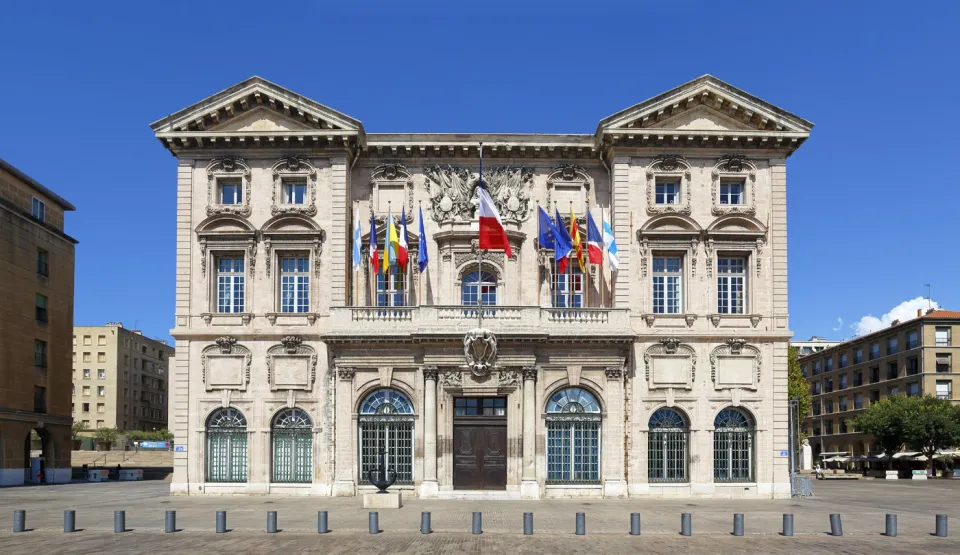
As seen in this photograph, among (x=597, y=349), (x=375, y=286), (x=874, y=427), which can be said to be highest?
(x=375, y=286)

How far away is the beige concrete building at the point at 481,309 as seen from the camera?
118 ft

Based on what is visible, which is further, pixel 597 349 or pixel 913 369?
pixel 913 369

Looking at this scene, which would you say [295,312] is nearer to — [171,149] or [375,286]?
[375,286]

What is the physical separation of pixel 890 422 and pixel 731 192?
43.7 meters

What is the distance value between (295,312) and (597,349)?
1173cm

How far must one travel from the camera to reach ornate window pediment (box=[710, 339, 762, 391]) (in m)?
36.8

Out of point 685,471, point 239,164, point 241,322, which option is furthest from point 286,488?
point 685,471

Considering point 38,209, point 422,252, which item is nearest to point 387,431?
point 422,252

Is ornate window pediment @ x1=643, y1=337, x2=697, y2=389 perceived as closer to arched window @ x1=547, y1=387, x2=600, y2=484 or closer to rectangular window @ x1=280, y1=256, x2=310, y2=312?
arched window @ x1=547, y1=387, x2=600, y2=484

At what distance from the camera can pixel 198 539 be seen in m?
22.7

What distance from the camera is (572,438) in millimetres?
36406

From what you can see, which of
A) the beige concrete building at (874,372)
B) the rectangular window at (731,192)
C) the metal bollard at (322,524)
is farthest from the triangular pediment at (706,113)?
the beige concrete building at (874,372)

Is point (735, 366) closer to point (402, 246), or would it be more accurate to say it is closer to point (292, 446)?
point (402, 246)

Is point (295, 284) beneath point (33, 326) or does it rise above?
above
